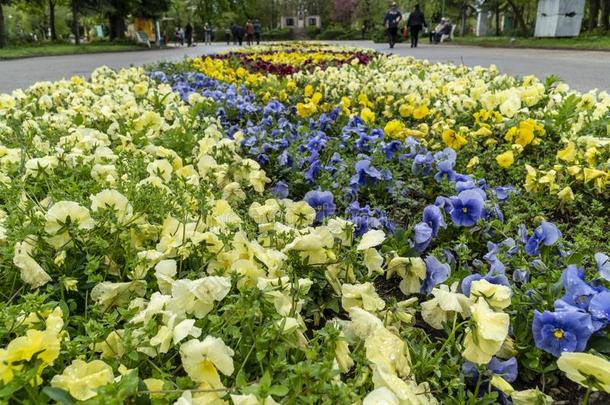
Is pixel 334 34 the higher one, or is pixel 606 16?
pixel 606 16

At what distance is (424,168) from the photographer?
113 inches

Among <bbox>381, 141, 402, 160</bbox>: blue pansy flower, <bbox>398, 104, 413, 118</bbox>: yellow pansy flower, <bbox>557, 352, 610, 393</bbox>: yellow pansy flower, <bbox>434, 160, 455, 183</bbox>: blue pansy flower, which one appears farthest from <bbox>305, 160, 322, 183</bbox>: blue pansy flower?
<bbox>557, 352, 610, 393</bbox>: yellow pansy flower

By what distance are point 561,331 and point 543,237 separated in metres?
0.53

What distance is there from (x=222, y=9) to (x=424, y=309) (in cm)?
6027

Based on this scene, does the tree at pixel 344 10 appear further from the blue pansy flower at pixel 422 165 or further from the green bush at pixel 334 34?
the blue pansy flower at pixel 422 165

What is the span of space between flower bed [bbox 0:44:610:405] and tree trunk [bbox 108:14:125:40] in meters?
39.1

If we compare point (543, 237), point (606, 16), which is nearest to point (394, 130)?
point (543, 237)

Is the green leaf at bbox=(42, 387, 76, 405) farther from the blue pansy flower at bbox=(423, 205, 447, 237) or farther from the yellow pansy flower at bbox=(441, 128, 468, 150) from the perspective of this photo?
the yellow pansy flower at bbox=(441, 128, 468, 150)

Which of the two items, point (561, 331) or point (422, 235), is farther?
point (422, 235)

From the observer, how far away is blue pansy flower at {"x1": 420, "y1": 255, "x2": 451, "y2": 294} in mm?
1797

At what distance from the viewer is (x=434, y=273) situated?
182cm

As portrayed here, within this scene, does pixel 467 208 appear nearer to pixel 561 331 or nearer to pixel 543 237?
pixel 543 237

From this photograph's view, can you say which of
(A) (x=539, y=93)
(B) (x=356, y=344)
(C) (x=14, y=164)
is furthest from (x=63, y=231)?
(A) (x=539, y=93)

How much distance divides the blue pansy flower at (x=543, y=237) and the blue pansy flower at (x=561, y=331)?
1.62 feet
